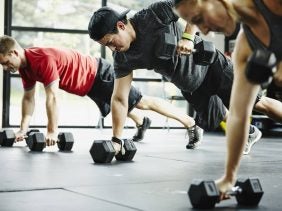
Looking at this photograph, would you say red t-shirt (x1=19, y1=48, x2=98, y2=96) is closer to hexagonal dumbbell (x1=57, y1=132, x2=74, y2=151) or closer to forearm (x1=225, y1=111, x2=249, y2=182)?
hexagonal dumbbell (x1=57, y1=132, x2=74, y2=151)

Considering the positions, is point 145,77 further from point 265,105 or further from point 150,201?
point 150,201

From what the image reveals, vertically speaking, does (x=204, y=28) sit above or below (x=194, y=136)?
above

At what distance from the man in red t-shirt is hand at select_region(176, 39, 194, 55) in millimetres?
1152

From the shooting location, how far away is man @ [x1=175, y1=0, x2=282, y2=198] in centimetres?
149

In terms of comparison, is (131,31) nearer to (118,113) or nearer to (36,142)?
(118,113)

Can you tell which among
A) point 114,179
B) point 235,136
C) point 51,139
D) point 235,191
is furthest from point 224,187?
point 51,139

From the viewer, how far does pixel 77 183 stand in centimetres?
210

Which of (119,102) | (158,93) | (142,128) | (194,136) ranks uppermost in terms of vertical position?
(119,102)

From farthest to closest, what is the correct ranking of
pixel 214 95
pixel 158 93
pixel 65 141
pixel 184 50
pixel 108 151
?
pixel 158 93
pixel 65 141
pixel 214 95
pixel 108 151
pixel 184 50

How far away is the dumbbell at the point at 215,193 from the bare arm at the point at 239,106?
0.05 meters

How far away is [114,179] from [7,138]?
1.88 meters

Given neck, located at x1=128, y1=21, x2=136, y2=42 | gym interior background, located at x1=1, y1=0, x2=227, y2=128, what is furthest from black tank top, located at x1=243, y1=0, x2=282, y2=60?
gym interior background, located at x1=1, y1=0, x2=227, y2=128

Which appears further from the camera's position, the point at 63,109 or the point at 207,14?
the point at 63,109

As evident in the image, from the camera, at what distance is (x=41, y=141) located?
3559mm
